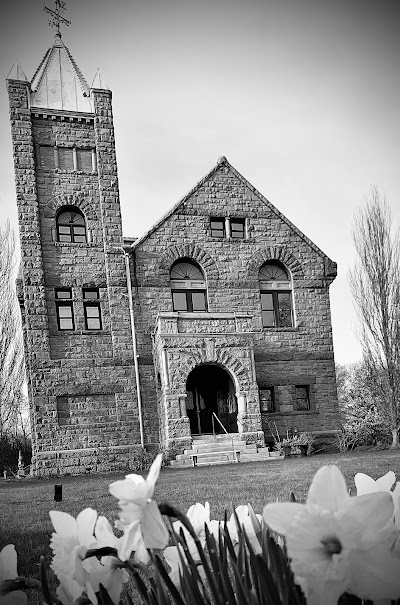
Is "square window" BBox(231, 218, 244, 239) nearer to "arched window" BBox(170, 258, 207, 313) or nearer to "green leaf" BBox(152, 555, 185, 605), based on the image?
"arched window" BBox(170, 258, 207, 313)

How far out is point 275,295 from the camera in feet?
55.8

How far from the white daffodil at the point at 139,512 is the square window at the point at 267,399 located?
50.9 feet

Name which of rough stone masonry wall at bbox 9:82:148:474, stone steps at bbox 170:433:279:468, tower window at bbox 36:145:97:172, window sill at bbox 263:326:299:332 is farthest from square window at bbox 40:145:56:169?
stone steps at bbox 170:433:279:468

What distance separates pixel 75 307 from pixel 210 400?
474 cm

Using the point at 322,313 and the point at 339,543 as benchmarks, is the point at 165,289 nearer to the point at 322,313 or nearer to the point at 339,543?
the point at 322,313

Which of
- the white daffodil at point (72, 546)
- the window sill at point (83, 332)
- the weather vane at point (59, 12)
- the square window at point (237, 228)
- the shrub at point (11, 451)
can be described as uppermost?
the square window at point (237, 228)

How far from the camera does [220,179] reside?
56.6 feet

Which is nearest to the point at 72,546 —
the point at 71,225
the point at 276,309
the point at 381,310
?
the point at 71,225

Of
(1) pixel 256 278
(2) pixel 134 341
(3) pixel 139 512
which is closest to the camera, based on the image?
(3) pixel 139 512

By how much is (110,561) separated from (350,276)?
16889mm

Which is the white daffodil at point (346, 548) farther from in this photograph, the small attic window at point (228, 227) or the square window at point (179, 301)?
the small attic window at point (228, 227)

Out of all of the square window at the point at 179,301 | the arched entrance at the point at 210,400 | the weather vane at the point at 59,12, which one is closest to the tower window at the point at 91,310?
the square window at the point at 179,301

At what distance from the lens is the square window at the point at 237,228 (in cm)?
1716

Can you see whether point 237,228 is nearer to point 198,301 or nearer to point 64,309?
point 198,301
